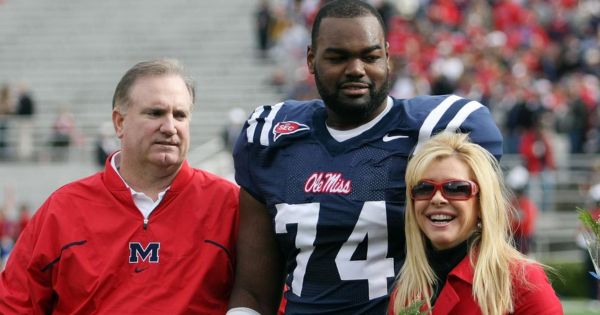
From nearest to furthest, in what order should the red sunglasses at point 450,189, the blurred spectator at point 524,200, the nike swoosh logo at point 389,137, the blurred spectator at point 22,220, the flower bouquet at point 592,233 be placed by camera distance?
the flower bouquet at point 592,233, the red sunglasses at point 450,189, the nike swoosh logo at point 389,137, the blurred spectator at point 524,200, the blurred spectator at point 22,220

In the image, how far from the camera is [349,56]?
448cm

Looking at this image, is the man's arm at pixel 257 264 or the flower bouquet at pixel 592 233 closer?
the flower bouquet at pixel 592 233

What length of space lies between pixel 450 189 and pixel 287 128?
80 centimetres

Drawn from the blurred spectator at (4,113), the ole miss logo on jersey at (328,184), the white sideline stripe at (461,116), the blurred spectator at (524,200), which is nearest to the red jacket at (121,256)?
the ole miss logo on jersey at (328,184)

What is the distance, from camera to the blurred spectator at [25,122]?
1888 cm

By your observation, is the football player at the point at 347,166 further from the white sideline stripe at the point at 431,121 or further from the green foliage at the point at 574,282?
the green foliage at the point at 574,282

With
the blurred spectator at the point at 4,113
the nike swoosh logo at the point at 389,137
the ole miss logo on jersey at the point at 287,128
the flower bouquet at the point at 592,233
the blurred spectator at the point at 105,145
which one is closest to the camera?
the flower bouquet at the point at 592,233

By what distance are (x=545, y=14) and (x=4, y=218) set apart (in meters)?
9.49

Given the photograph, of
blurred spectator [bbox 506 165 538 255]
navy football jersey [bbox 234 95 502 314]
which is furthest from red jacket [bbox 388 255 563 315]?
blurred spectator [bbox 506 165 538 255]

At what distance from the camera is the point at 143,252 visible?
480 centimetres

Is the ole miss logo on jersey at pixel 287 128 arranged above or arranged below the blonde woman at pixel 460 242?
above

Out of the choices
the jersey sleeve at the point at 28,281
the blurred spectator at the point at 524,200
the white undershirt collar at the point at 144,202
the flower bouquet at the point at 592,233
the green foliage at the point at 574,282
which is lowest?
the green foliage at the point at 574,282

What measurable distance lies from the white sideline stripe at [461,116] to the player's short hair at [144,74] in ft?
3.59

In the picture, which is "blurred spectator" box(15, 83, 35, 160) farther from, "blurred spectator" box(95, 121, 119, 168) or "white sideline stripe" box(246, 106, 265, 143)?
"white sideline stripe" box(246, 106, 265, 143)
